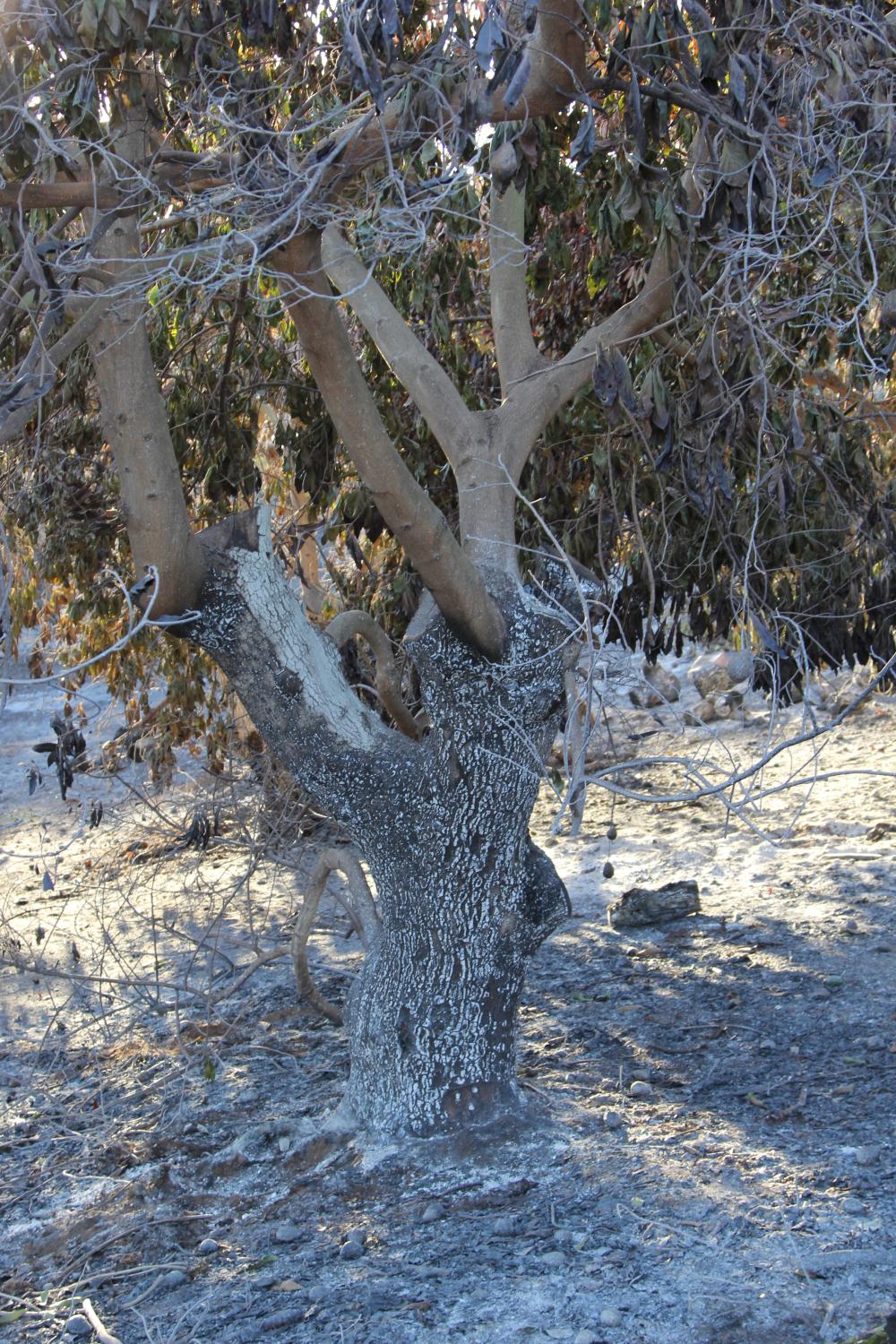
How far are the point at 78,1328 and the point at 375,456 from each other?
9.20 ft

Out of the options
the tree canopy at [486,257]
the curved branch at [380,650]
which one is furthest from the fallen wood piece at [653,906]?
the curved branch at [380,650]

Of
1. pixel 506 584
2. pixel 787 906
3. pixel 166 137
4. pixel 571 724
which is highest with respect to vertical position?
pixel 166 137

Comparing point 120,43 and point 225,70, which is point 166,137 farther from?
point 120,43

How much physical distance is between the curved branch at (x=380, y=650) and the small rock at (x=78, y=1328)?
236 centimetres

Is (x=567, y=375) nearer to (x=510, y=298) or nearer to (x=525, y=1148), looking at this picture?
(x=510, y=298)

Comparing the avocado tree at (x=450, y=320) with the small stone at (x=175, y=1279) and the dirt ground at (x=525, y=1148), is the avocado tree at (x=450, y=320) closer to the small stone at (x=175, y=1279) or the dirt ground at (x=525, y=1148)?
the dirt ground at (x=525, y=1148)

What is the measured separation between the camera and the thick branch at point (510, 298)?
16.3 feet

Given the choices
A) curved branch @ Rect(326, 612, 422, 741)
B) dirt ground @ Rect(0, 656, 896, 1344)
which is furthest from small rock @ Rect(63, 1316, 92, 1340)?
curved branch @ Rect(326, 612, 422, 741)

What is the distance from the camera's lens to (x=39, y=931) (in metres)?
7.14

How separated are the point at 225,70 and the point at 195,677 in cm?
397

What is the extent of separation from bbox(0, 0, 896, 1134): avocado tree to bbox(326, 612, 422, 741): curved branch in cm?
10

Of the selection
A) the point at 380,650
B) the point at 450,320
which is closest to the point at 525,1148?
the point at 380,650

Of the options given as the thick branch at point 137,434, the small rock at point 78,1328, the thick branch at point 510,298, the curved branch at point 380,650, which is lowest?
the small rock at point 78,1328

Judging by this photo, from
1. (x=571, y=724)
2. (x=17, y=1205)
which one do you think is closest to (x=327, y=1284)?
(x=17, y=1205)
